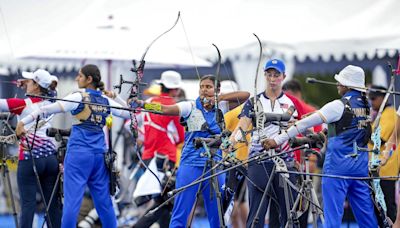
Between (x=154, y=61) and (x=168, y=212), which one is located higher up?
(x=154, y=61)

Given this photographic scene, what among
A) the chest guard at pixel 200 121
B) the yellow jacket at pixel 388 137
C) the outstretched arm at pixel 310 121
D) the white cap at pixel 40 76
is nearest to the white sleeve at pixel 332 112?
the outstretched arm at pixel 310 121

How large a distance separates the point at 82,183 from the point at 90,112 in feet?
2.25

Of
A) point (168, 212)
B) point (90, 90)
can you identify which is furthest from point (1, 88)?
point (90, 90)

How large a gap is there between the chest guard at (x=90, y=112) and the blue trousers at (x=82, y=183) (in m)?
0.30

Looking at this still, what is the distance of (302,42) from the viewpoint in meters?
15.2

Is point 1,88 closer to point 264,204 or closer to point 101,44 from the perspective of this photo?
point 101,44

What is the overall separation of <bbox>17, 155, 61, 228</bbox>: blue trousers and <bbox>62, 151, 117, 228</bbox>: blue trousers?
2.02ft

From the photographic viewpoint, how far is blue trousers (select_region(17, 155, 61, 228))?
33.0 feet

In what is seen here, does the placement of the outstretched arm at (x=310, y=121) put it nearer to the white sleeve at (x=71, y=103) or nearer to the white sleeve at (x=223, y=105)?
the white sleeve at (x=223, y=105)

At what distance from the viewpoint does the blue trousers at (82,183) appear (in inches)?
377

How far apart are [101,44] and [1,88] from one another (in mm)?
4448

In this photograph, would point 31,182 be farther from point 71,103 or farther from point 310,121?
point 310,121

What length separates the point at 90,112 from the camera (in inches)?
380

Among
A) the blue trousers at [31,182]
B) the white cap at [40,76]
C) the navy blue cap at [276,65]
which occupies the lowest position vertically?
the blue trousers at [31,182]
